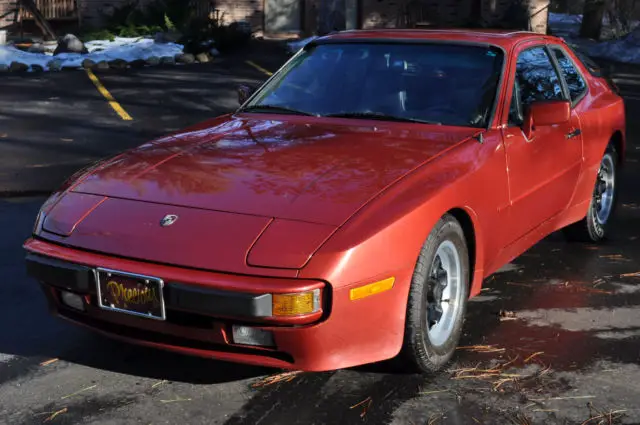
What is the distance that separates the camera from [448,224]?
151 inches

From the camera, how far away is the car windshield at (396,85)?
4.63 meters

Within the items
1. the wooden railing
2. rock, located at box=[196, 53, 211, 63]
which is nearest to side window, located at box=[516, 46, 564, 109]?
rock, located at box=[196, 53, 211, 63]

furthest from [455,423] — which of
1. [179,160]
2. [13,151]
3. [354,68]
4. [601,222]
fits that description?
[13,151]

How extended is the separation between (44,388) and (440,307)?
1.79m

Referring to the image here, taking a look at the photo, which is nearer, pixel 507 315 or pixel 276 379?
pixel 276 379

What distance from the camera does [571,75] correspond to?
569 cm

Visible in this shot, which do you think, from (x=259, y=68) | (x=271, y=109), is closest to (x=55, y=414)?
(x=271, y=109)

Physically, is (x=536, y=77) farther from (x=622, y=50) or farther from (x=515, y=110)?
(x=622, y=50)

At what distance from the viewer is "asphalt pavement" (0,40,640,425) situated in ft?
11.7

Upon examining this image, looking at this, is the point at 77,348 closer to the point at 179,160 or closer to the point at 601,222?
the point at 179,160

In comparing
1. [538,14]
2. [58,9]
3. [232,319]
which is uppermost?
[58,9]

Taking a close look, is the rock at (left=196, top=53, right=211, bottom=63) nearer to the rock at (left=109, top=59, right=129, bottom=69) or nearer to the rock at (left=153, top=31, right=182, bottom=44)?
the rock at (left=109, top=59, right=129, bottom=69)

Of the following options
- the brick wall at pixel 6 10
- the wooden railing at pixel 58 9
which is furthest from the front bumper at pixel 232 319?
the wooden railing at pixel 58 9

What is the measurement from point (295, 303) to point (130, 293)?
0.68 meters
